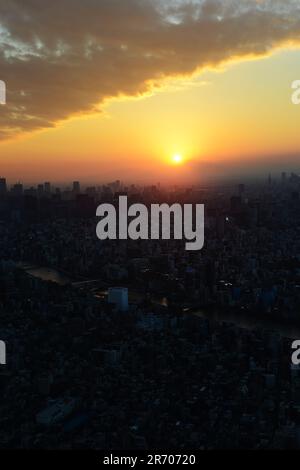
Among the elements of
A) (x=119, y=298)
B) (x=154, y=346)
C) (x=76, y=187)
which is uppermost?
(x=76, y=187)

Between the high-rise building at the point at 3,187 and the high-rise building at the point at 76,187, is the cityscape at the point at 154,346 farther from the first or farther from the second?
the high-rise building at the point at 76,187

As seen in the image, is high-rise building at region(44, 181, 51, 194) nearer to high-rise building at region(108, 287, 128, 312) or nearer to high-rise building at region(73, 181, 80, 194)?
high-rise building at region(73, 181, 80, 194)

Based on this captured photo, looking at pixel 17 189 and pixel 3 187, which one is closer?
pixel 3 187

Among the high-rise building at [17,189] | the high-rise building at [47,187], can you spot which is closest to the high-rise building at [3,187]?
the high-rise building at [17,189]

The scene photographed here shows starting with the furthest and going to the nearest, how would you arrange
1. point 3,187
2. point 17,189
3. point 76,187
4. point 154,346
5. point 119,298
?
point 76,187, point 17,189, point 3,187, point 119,298, point 154,346

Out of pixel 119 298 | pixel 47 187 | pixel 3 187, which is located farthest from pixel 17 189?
pixel 119 298

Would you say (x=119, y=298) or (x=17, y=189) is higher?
(x=17, y=189)

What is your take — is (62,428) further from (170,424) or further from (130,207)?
(130,207)

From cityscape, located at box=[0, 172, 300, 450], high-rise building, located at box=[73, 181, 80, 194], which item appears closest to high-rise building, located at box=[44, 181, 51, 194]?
high-rise building, located at box=[73, 181, 80, 194]

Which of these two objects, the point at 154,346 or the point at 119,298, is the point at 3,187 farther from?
the point at 154,346
